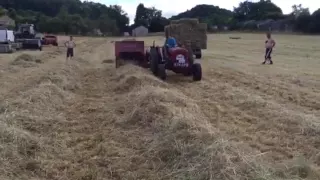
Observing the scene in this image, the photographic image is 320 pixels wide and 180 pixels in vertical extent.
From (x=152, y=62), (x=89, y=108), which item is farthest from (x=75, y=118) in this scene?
(x=152, y=62)

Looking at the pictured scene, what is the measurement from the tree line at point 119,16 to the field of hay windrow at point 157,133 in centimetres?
6263

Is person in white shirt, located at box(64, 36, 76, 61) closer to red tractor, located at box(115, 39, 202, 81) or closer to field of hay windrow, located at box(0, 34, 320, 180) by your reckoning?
red tractor, located at box(115, 39, 202, 81)

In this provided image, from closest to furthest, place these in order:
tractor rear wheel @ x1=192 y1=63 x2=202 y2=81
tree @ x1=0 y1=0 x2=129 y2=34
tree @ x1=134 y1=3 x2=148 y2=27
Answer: tractor rear wheel @ x1=192 y1=63 x2=202 y2=81, tree @ x1=0 y1=0 x2=129 y2=34, tree @ x1=134 y1=3 x2=148 y2=27

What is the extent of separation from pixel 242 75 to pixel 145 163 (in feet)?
38.9

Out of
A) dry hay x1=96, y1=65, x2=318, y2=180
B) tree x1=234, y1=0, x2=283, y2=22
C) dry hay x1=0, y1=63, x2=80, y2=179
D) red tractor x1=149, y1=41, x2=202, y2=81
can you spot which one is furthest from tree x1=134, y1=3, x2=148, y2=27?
dry hay x1=96, y1=65, x2=318, y2=180

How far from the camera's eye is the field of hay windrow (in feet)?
20.4

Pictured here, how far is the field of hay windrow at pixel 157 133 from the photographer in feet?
20.4

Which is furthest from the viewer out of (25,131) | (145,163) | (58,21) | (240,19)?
(240,19)

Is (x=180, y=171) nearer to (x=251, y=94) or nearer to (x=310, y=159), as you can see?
(x=310, y=159)

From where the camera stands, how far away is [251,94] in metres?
12.8

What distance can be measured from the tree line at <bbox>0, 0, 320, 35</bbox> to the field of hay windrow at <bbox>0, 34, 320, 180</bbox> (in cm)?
6263

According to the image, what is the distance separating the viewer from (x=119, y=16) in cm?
12988

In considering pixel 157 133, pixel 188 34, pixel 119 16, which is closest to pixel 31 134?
pixel 157 133

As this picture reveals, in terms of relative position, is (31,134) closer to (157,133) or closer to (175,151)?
Answer: (157,133)
